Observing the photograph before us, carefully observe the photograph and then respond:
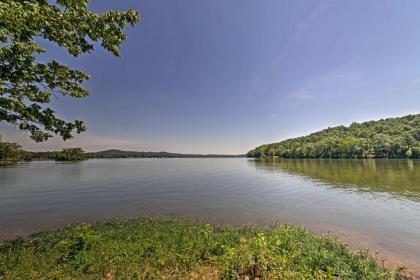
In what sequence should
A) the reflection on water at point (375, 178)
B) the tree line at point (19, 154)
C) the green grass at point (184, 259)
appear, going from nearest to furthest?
the green grass at point (184, 259), the reflection on water at point (375, 178), the tree line at point (19, 154)

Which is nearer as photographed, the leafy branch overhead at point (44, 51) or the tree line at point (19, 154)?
the leafy branch overhead at point (44, 51)

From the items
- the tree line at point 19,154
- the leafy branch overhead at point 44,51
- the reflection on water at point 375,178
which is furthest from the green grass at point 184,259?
the tree line at point 19,154

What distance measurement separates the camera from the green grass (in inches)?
281

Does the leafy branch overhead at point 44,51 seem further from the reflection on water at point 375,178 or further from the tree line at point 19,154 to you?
the tree line at point 19,154

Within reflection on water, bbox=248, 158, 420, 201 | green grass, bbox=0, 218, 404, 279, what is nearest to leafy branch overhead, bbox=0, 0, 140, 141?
green grass, bbox=0, 218, 404, 279

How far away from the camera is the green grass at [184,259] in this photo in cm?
714

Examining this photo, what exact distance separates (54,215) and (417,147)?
170 metres

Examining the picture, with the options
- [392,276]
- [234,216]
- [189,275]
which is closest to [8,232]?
[189,275]

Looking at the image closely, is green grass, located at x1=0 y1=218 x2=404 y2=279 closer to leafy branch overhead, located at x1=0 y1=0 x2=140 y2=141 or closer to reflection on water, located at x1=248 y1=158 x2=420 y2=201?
leafy branch overhead, located at x1=0 y1=0 x2=140 y2=141

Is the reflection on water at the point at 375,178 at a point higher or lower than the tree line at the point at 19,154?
lower

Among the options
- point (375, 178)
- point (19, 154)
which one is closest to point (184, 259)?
point (375, 178)

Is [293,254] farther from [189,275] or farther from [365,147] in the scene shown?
[365,147]

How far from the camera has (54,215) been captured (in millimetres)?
18922

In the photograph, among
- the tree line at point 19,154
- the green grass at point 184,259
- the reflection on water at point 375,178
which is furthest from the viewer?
the tree line at point 19,154
